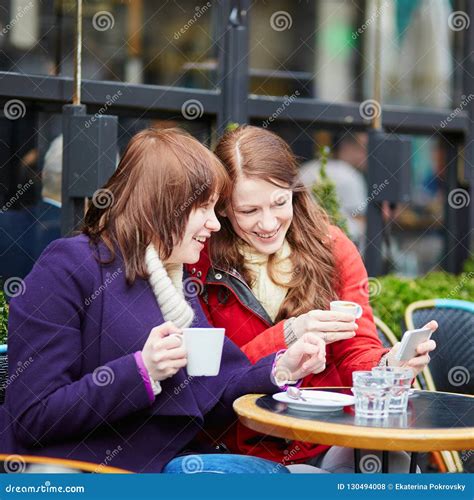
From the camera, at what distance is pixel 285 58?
17.9ft

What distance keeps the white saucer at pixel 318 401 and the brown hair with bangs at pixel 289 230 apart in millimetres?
412

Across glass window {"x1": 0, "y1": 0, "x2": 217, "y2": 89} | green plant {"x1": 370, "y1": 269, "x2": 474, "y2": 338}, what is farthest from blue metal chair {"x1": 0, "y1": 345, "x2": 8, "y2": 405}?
green plant {"x1": 370, "y1": 269, "x2": 474, "y2": 338}

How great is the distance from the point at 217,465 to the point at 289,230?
3.42ft

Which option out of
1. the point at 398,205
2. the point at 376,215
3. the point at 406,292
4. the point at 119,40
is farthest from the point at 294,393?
the point at 398,205

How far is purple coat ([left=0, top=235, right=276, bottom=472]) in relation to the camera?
9.49 ft

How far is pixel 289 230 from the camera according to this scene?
3.77 metres

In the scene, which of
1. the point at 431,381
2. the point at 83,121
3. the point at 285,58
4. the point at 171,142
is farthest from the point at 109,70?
the point at 431,381

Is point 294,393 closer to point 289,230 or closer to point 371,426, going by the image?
point 371,426

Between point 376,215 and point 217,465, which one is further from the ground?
point 376,215

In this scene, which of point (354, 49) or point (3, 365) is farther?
point (354, 49)

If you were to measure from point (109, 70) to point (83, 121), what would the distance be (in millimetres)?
558

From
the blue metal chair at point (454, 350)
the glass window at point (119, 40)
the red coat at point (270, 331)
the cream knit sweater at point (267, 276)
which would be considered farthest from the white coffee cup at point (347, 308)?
the glass window at point (119, 40)

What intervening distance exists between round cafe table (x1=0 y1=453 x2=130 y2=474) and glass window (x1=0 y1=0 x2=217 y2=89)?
1850mm

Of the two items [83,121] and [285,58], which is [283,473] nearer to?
[83,121]
